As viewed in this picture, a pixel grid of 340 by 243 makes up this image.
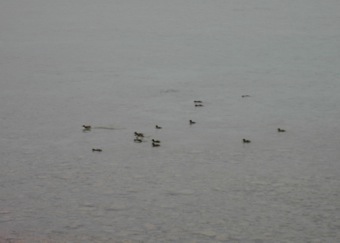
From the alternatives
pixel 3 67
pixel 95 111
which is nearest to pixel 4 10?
pixel 3 67

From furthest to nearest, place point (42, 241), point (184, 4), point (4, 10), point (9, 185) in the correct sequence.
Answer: point (184, 4) < point (4, 10) < point (9, 185) < point (42, 241)

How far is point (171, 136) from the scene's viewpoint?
491 cm

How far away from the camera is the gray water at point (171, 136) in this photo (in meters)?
3.34

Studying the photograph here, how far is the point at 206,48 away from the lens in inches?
350

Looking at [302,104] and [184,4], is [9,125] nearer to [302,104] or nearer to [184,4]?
[302,104]

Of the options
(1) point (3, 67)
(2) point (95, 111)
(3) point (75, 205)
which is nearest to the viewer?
(3) point (75, 205)

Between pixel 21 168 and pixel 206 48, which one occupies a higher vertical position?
pixel 206 48

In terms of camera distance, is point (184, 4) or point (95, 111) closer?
point (95, 111)

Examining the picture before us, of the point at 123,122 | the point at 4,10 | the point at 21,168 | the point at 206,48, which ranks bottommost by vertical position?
the point at 21,168

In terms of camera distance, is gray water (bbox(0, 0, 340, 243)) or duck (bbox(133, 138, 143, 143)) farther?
duck (bbox(133, 138, 143, 143))

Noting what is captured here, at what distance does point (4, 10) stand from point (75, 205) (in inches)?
413

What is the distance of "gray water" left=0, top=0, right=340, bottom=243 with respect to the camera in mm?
3338

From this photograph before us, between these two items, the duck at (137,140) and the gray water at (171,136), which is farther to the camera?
the duck at (137,140)

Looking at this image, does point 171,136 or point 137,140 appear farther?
point 171,136
